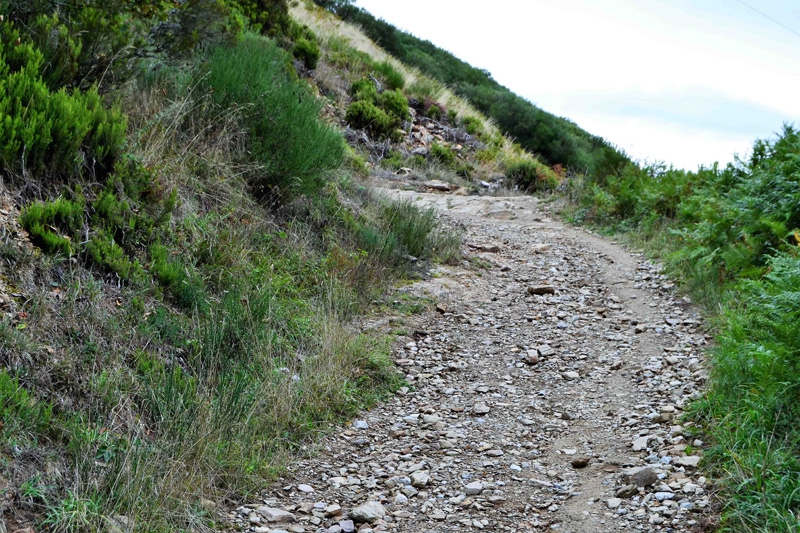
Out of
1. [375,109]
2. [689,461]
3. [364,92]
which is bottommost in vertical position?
[689,461]

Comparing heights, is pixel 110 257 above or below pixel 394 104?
below

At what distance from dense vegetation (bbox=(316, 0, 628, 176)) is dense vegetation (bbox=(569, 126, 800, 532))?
356 inches

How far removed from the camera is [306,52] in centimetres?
1549

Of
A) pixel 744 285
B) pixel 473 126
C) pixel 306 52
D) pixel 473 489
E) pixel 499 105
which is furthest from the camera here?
pixel 499 105

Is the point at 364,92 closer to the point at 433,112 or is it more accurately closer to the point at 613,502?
the point at 433,112

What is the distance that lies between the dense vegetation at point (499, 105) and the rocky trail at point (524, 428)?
41.5 ft

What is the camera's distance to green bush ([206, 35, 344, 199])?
271 inches

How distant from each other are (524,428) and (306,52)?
12.8 metres

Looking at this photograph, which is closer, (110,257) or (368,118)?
(110,257)

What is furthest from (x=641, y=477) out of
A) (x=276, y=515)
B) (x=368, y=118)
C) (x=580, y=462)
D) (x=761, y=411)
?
(x=368, y=118)

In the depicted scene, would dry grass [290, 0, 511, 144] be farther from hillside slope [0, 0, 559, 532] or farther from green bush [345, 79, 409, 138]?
hillside slope [0, 0, 559, 532]


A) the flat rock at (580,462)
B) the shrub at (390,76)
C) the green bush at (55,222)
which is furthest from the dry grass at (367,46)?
the flat rock at (580,462)

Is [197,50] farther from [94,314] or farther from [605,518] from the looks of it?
[605,518]

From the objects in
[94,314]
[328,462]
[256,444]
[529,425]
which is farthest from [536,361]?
[94,314]
